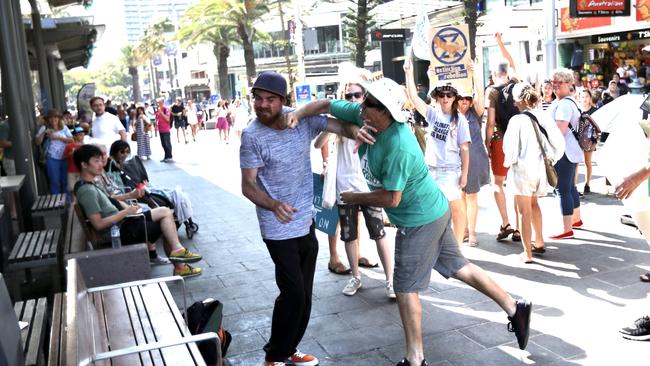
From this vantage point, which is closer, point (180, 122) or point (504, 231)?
point (504, 231)

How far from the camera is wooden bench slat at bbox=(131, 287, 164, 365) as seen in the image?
327 centimetres

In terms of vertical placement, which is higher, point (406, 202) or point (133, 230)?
point (406, 202)

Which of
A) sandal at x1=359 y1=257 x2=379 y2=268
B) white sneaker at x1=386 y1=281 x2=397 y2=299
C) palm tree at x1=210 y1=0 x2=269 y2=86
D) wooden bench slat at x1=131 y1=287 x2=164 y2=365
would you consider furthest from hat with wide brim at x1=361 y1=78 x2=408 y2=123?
palm tree at x1=210 y1=0 x2=269 y2=86

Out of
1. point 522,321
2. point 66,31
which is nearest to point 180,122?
point 66,31

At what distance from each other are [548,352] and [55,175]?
8269mm

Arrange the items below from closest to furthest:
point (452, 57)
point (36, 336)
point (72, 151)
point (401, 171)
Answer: point (36, 336) → point (401, 171) → point (452, 57) → point (72, 151)

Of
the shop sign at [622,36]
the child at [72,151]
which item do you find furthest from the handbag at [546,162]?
the shop sign at [622,36]

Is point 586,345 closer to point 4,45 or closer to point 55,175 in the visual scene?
point 4,45

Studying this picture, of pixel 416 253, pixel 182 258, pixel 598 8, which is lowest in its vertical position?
pixel 182 258

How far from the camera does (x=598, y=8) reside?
52.6 feet

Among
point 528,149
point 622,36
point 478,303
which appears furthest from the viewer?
point 622,36

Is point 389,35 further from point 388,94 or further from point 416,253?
point 388,94

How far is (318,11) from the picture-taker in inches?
2511

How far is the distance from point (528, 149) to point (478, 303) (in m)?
1.73
